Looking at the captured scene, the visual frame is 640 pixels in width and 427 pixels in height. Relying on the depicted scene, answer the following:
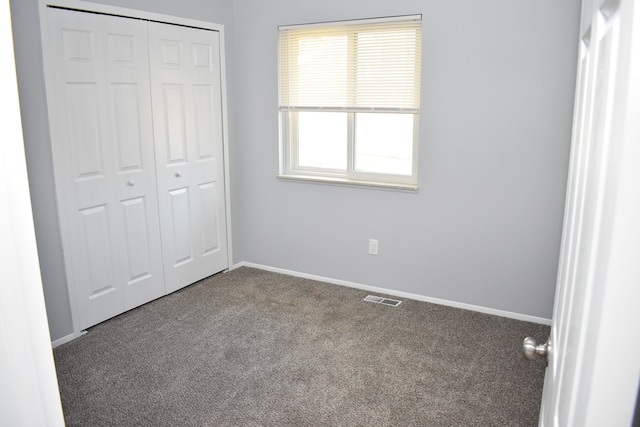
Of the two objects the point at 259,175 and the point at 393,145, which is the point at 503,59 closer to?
the point at 393,145

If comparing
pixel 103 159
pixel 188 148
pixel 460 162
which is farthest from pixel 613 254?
pixel 188 148

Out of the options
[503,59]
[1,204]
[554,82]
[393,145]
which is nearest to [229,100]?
[393,145]

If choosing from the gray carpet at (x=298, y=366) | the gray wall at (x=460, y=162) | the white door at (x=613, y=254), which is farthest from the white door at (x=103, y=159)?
the white door at (x=613, y=254)

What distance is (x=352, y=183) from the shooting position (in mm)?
3828

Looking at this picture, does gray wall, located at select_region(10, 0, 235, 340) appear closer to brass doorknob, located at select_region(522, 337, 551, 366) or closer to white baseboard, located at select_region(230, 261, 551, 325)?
white baseboard, located at select_region(230, 261, 551, 325)

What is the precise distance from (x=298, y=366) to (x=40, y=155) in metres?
1.89

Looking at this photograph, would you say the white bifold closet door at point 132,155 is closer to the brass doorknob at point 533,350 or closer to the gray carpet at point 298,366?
the gray carpet at point 298,366

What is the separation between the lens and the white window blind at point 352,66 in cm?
348

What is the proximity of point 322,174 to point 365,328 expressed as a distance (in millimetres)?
1357

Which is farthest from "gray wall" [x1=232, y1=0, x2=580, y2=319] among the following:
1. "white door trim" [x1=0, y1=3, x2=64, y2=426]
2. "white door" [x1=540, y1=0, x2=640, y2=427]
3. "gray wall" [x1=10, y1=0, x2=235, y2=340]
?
"white door trim" [x1=0, y1=3, x2=64, y2=426]

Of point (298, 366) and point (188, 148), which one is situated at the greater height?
point (188, 148)

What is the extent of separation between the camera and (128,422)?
2.34 m

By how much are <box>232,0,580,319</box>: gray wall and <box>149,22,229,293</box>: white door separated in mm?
323

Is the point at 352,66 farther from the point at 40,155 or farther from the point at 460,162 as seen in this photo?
the point at 40,155
